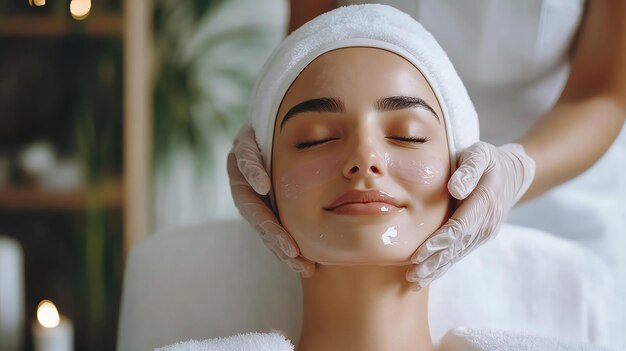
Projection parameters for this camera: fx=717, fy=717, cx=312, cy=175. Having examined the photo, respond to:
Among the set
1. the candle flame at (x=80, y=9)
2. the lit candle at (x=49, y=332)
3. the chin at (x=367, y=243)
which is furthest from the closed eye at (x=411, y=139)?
the candle flame at (x=80, y=9)

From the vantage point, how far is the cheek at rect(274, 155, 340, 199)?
91 centimetres

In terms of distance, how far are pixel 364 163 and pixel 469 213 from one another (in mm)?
158

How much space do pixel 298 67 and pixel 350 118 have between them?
4.7 inches

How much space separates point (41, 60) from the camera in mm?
2270

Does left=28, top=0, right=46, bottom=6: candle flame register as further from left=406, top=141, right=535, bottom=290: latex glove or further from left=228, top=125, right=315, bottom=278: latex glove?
left=406, top=141, right=535, bottom=290: latex glove

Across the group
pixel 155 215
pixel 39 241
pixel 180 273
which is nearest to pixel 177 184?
pixel 155 215

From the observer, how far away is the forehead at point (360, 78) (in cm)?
93

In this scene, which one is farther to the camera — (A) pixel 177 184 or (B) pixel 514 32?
(A) pixel 177 184

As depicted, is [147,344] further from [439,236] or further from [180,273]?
[439,236]

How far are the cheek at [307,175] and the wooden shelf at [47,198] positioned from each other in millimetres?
1496

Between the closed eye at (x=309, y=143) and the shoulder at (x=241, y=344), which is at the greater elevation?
the closed eye at (x=309, y=143)

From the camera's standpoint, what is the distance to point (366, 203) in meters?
0.88

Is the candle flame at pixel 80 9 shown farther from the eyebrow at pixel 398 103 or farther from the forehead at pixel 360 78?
the eyebrow at pixel 398 103

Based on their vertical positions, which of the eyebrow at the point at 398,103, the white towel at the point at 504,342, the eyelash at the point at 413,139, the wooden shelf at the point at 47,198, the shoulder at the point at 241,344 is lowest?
the white towel at the point at 504,342
